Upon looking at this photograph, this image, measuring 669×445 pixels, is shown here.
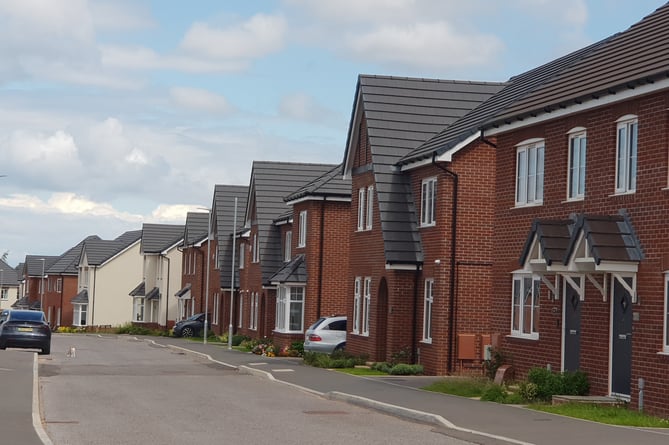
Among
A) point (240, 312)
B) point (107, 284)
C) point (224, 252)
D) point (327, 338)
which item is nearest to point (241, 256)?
point (224, 252)

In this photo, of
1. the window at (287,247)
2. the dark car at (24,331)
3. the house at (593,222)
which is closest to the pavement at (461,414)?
the house at (593,222)

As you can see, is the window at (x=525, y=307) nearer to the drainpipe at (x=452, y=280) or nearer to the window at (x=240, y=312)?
the drainpipe at (x=452, y=280)

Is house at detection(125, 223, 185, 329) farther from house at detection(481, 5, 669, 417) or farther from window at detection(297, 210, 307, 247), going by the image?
house at detection(481, 5, 669, 417)

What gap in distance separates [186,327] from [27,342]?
28473 millimetres

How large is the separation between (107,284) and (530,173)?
76.2 metres

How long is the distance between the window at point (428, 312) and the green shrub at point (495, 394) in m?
9.37

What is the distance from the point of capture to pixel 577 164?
24094 millimetres

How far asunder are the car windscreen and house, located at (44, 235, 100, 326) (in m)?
64.7

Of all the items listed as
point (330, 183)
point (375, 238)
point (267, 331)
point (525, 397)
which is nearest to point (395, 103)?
point (375, 238)

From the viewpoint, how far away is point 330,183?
45.7 m

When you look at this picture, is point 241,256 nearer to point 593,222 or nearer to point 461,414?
point 593,222

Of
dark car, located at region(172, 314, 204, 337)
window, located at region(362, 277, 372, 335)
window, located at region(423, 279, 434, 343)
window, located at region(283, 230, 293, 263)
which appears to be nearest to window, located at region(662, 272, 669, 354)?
window, located at region(423, 279, 434, 343)

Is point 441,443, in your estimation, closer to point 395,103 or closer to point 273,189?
point 395,103

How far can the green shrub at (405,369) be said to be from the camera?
1256 inches
